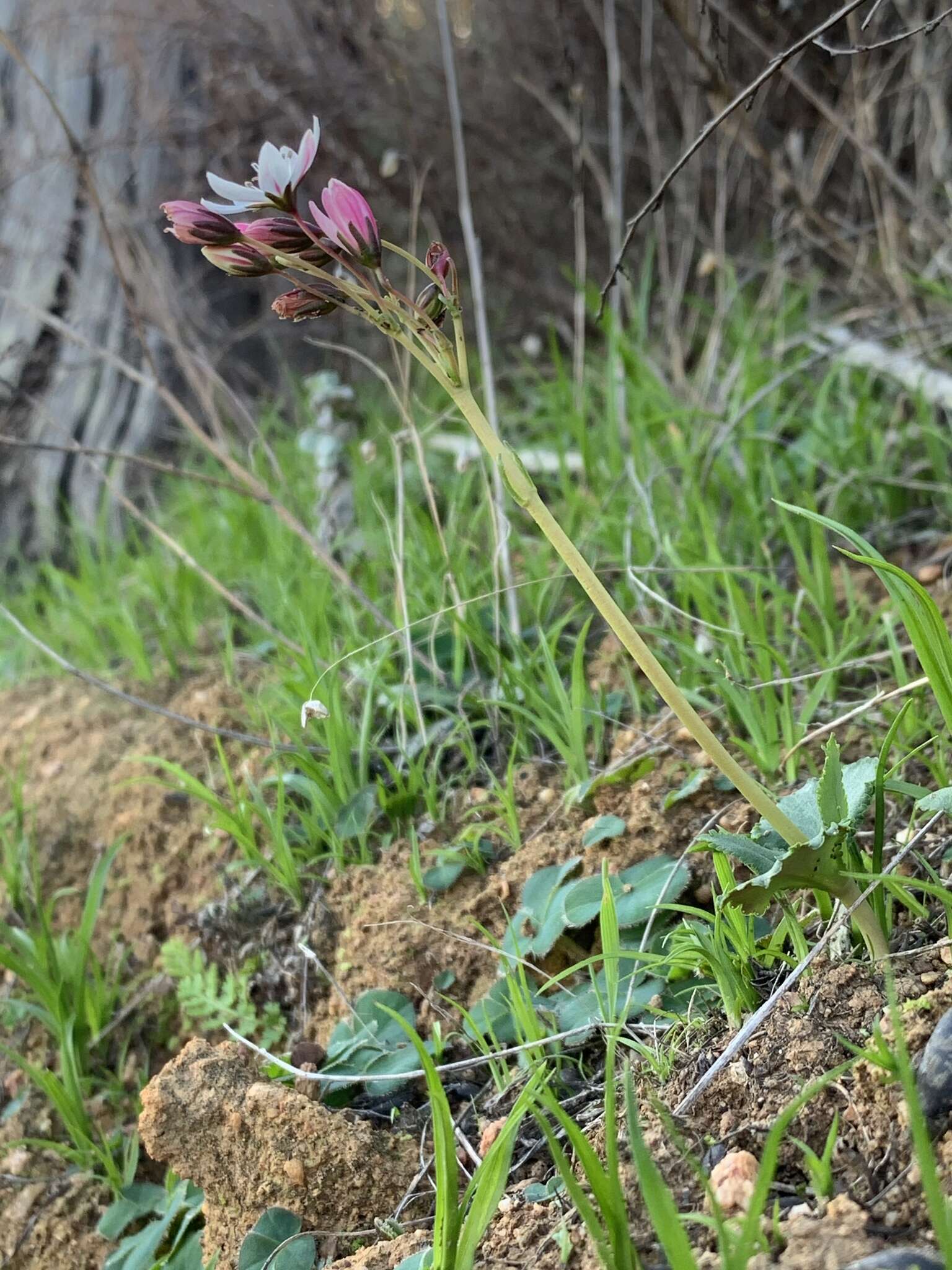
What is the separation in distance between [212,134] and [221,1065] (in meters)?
2.92

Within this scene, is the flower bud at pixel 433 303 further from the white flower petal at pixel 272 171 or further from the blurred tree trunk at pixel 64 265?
the blurred tree trunk at pixel 64 265

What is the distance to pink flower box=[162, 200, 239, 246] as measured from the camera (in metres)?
0.76

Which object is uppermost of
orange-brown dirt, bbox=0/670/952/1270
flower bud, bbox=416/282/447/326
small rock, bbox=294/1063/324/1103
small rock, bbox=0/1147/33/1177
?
flower bud, bbox=416/282/447/326

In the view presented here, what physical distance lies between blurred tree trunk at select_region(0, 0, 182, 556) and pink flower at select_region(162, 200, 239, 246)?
2.72 meters

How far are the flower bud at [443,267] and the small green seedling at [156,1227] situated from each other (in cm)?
99

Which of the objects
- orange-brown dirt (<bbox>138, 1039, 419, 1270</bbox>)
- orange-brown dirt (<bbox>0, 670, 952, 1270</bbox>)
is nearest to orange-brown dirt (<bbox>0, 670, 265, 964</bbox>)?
orange-brown dirt (<bbox>0, 670, 952, 1270</bbox>)

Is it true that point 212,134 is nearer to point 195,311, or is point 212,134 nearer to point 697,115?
point 195,311

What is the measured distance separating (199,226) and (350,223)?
123 millimetres

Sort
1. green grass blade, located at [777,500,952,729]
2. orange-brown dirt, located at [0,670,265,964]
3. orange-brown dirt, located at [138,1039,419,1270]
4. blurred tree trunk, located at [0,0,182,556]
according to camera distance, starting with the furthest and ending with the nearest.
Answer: blurred tree trunk, located at [0,0,182,556], orange-brown dirt, located at [0,670,265,964], orange-brown dirt, located at [138,1039,419,1270], green grass blade, located at [777,500,952,729]

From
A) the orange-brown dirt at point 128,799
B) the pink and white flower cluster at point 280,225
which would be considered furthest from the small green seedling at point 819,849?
the orange-brown dirt at point 128,799

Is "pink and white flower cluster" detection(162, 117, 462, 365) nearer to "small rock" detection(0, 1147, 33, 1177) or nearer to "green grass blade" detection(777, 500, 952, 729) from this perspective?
"green grass blade" detection(777, 500, 952, 729)

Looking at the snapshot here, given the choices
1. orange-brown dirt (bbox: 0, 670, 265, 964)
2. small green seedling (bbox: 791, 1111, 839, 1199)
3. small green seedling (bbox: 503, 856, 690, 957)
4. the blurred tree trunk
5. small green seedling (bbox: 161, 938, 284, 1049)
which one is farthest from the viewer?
the blurred tree trunk

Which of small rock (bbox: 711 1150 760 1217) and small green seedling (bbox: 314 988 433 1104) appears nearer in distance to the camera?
small rock (bbox: 711 1150 760 1217)

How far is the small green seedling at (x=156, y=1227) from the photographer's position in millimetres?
1047
